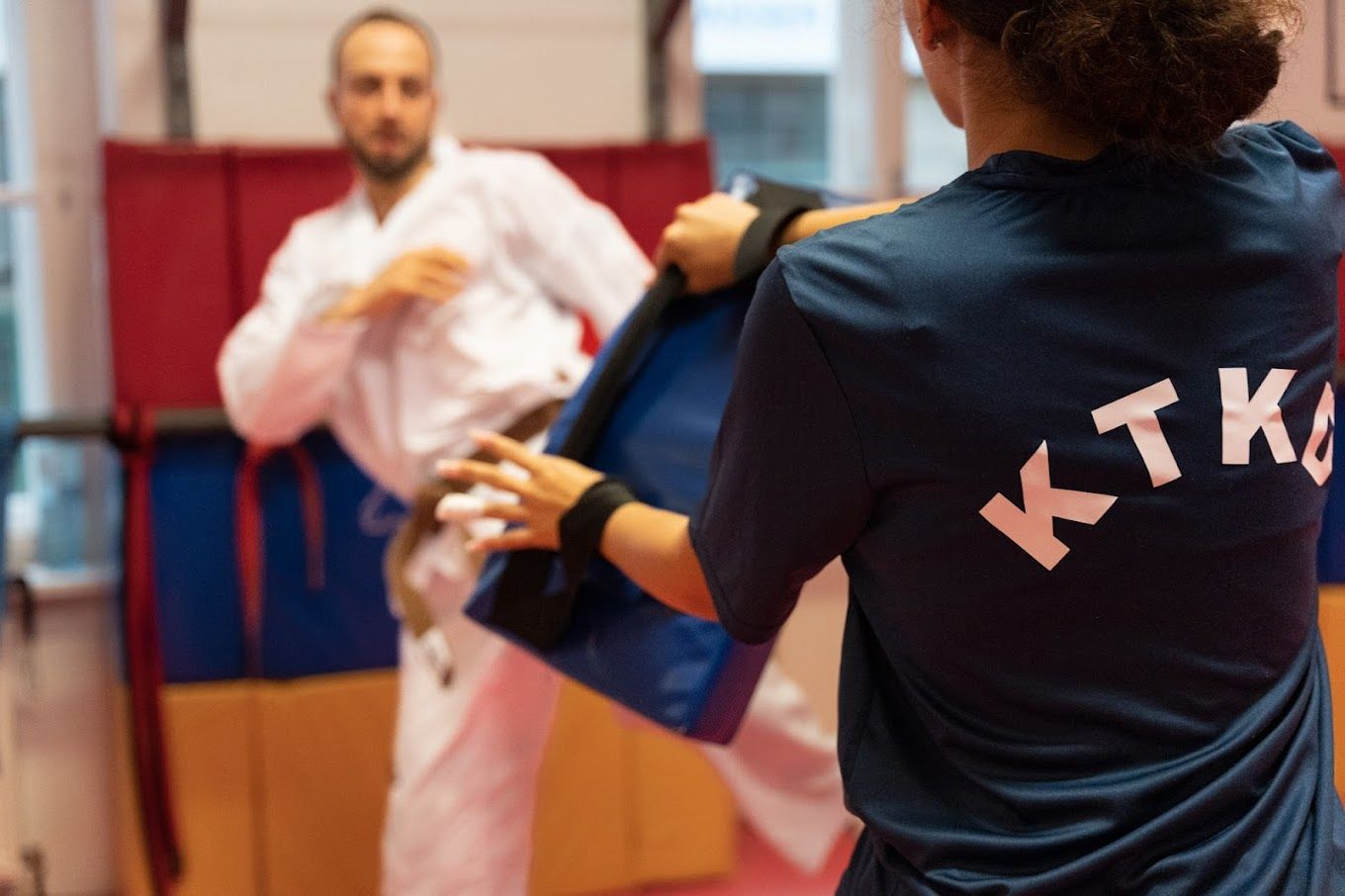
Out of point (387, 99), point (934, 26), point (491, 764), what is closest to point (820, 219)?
point (934, 26)

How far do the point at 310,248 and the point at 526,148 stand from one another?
1.76 feet

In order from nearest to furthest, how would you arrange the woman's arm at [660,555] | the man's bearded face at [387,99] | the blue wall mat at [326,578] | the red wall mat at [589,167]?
the woman's arm at [660,555], the man's bearded face at [387,99], the blue wall mat at [326,578], the red wall mat at [589,167]

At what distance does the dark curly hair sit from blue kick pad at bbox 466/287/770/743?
620 millimetres

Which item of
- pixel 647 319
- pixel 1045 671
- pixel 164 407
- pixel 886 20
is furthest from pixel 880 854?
pixel 164 407

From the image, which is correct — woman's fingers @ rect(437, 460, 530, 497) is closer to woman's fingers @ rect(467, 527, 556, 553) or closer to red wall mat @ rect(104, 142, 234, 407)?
woman's fingers @ rect(467, 527, 556, 553)

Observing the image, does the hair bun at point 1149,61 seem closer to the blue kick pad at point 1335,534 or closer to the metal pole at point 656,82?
the blue kick pad at point 1335,534

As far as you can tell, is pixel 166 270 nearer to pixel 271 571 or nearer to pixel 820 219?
pixel 271 571

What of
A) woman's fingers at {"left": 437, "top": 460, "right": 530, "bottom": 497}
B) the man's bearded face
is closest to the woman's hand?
woman's fingers at {"left": 437, "top": 460, "right": 530, "bottom": 497}

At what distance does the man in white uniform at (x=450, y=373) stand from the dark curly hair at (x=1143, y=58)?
142 centimetres

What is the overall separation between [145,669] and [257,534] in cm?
29

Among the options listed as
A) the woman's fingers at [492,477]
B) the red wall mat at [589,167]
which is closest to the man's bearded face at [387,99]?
the red wall mat at [589,167]

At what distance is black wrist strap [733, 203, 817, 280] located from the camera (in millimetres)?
1252

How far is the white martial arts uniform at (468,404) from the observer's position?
208 centimetres

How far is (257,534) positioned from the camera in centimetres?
260
